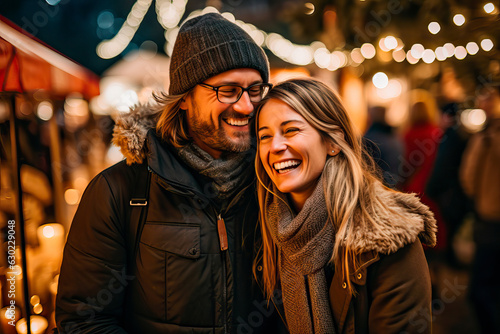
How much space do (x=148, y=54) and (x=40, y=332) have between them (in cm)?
647

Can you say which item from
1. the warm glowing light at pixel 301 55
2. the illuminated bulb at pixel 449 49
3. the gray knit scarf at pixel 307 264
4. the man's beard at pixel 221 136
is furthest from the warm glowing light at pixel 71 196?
the illuminated bulb at pixel 449 49

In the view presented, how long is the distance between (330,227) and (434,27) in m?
2.92

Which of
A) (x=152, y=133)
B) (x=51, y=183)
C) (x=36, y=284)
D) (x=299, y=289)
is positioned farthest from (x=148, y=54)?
(x=299, y=289)

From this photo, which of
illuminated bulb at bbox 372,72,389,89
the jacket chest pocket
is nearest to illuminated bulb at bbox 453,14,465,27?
illuminated bulb at bbox 372,72,389,89

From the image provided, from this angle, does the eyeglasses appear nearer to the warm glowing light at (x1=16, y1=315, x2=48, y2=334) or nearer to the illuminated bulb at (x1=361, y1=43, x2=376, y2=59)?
the warm glowing light at (x1=16, y1=315, x2=48, y2=334)

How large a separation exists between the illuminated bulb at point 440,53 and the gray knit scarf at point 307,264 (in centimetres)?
307

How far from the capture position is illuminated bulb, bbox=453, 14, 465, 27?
3311 mm

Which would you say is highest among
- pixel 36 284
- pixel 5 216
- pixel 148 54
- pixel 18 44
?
pixel 148 54

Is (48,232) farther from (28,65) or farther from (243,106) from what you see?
(243,106)

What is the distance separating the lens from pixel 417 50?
4293 millimetres

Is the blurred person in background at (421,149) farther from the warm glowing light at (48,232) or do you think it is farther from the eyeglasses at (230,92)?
the warm glowing light at (48,232)

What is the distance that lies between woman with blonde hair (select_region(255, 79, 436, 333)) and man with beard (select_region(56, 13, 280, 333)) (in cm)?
16

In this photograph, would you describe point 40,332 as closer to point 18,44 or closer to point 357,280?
point 18,44

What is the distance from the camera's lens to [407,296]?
1.51 meters
